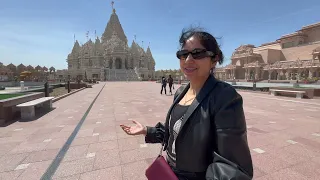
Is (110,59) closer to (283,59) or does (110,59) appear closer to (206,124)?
(283,59)

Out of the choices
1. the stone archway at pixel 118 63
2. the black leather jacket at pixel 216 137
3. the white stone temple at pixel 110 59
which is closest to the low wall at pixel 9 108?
the black leather jacket at pixel 216 137

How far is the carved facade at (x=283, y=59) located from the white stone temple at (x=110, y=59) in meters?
32.1

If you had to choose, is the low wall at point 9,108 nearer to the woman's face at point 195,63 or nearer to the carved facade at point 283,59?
the woman's face at point 195,63

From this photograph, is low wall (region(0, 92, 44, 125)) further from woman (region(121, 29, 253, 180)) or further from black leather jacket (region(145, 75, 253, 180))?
black leather jacket (region(145, 75, 253, 180))

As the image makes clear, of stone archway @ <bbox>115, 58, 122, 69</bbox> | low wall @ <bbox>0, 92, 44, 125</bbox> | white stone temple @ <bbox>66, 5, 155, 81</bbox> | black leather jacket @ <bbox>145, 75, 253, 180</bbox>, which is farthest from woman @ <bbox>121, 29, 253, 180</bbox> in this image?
stone archway @ <bbox>115, 58, 122, 69</bbox>

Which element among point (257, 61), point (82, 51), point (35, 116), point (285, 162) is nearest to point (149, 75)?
point (82, 51)

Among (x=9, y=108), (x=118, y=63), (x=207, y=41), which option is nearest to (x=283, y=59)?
(x=118, y=63)

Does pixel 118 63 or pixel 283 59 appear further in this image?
pixel 118 63

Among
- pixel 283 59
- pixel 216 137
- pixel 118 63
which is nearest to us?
pixel 216 137

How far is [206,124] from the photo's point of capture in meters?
1.23

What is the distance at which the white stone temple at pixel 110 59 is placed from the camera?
210 ft

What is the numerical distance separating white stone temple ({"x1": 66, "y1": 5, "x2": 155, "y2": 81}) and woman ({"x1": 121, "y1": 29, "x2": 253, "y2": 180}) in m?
62.7

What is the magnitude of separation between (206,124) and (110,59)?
232 ft

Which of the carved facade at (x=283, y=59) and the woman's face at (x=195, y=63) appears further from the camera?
the carved facade at (x=283, y=59)
